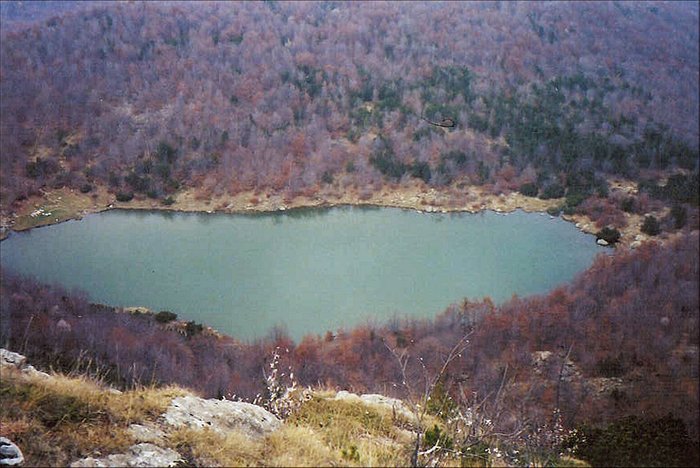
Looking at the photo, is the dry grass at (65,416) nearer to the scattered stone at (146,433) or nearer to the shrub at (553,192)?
the scattered stone at (146,433)

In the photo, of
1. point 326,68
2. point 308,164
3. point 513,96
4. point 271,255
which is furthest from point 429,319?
point 326,68

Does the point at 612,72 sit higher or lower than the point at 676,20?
lower

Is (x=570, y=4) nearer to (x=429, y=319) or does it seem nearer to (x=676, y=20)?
(x=676, y=20)

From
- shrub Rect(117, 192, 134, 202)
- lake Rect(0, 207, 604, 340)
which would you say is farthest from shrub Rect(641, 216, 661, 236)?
shrub Rect(117, 192, 134, 202)

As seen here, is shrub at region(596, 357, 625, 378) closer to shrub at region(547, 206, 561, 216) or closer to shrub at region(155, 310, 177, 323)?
shrub at region(155, 310, 177, 323)

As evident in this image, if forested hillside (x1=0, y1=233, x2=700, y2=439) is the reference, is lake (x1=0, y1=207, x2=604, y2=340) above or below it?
below

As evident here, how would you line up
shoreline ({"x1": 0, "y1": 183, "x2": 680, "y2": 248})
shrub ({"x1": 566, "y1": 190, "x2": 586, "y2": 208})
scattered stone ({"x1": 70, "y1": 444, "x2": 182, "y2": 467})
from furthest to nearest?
1. shrub ({"x1": 566, "y1": 190, "x2": 586, "y2": 208})
2. shoreline ({"x1": 0, "y1": 183, "x2": 680, "y2": 248})
3. scattered stone ({"x1": 70, "y1": 444, "x2": 182, "y2": 467})
